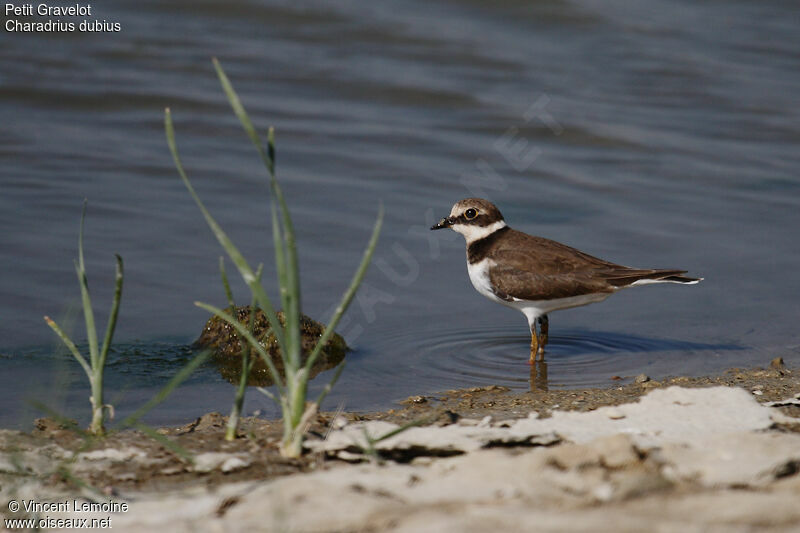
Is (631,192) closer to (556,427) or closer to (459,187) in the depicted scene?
(459,187)

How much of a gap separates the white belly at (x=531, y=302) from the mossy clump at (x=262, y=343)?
1166 millimetres

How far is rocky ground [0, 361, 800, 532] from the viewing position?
2.98m

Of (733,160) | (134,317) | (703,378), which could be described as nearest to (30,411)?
(134,317)

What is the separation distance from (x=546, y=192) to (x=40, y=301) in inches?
204

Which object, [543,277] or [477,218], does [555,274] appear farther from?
[477,218]

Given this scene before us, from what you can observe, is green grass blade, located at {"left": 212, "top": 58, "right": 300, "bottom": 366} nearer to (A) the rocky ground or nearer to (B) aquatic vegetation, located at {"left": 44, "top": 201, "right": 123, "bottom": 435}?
(A) the rocky ground

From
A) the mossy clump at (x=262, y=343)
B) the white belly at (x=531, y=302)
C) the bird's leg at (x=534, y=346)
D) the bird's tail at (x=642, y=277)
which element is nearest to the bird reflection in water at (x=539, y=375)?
Answer: the bird's leg at (x=534, y=346)

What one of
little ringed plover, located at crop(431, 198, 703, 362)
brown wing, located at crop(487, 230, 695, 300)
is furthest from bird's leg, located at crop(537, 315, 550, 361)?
brown wing, located at crop(487, 230, 695, 300)

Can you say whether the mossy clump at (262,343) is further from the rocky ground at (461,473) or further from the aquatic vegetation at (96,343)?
the aquatic vegetation at (96,343)

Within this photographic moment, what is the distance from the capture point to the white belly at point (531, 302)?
23.8 ft

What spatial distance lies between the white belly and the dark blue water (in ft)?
0.99

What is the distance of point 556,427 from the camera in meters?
4.26

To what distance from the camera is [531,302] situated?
724cm

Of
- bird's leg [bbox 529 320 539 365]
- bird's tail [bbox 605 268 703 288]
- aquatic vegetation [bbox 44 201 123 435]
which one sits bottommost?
bird's leg [bbox 529 320 539 365]
